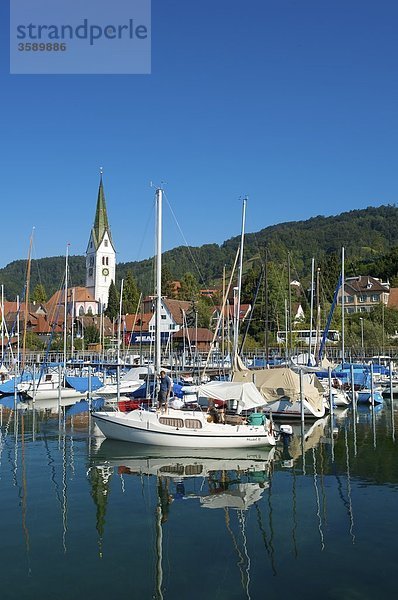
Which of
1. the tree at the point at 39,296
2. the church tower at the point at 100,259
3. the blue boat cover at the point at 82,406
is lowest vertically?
the blue boat cover at the point at 82,406

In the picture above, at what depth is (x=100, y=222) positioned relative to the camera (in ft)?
534

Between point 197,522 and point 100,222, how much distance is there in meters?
149

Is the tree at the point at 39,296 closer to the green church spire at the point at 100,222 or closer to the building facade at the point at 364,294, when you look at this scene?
the green church spire at the point at 100,222

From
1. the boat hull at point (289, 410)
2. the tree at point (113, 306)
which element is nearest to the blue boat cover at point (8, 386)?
the boat hull at point (289, 410)

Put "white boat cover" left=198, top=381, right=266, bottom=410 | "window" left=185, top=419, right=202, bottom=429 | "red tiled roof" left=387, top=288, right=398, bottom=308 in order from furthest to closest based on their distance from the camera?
"red tiled roof" left=387, top=288, right=398, bottom=308 → "white boat cover" left=198, top=381, right=266, bottom=410 → "window" left=185, top=419, right=202, bottom=429

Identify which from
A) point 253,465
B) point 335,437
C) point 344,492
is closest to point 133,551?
point 344,492

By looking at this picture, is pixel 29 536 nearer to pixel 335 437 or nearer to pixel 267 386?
pixel 335 437

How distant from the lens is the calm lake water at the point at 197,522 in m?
14.0

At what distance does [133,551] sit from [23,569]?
2.81 metres

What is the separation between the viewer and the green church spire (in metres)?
156

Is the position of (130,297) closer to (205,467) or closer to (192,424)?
(192,424)

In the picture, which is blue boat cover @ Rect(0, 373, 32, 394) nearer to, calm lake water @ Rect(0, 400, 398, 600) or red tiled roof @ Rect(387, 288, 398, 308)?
calm lake water @ Rect(0, 400, 398, 600)

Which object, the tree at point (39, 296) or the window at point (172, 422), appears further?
the tree at point (39, 296)

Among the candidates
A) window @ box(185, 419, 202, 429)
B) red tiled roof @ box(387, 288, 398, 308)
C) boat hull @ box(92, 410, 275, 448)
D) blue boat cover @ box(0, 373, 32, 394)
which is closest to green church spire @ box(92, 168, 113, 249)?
red tiled roof @ box(387, 288, 398, 308)
